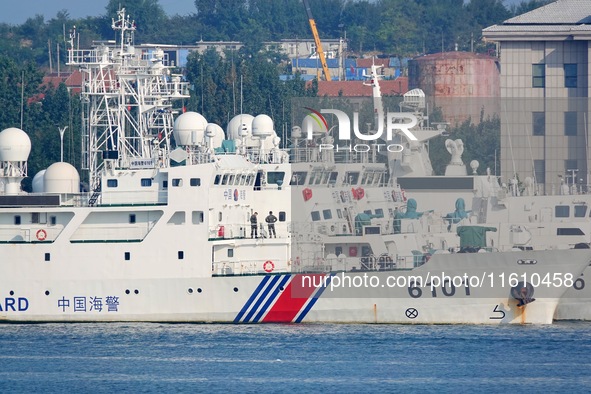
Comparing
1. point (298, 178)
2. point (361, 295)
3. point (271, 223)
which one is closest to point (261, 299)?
point (271, 223)

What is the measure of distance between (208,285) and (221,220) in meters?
2.03

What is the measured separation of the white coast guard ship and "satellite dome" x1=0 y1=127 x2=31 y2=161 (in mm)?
61

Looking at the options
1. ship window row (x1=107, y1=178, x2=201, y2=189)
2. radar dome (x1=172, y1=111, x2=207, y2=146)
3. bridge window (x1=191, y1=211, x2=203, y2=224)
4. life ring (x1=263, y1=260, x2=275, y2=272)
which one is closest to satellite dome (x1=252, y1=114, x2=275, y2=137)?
radar dome (x1=172, y1=111, x2=207, y2=146)

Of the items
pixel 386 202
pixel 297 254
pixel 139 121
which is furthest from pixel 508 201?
pixel 139 121

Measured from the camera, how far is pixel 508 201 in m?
50.7

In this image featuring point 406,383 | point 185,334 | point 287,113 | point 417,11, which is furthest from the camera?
point 417,11

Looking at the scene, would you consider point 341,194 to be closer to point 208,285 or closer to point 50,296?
point 208,285

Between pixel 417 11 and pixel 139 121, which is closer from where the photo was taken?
pixel 139 121

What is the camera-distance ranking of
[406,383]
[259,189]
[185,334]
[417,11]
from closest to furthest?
[406,383] → [185,334] → [259,189] → [417,11]

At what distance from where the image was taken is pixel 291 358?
137 ft

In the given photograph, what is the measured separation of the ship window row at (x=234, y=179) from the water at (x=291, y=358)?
4.34 metres

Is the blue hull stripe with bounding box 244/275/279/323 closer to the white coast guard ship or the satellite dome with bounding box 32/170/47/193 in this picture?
the white coast guard ship

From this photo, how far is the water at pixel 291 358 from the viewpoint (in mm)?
38719
